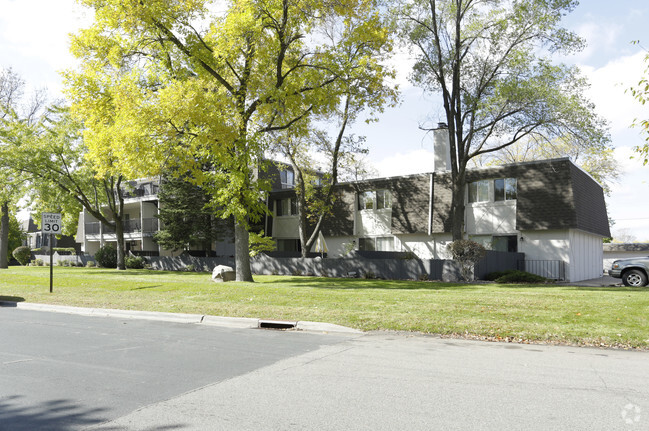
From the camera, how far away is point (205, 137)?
62.8 ft

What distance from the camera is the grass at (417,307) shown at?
386 inches

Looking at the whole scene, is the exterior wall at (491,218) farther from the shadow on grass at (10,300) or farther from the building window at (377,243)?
the shadow on grass at (10,300)

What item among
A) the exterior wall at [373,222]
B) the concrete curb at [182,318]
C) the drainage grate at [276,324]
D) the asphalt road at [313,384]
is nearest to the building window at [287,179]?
the exterior wall at [373,222]

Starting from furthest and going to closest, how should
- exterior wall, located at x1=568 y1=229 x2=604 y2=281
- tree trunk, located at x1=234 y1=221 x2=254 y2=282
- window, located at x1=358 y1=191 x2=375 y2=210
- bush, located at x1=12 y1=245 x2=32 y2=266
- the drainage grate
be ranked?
bush, located at x1=12 y1=245 x2=32 y2=266 < window, located at x1=358 y1=191 x2=375 y2=210 < exterior wall, located at x1=568 y1=229 x2=604 y2=281 < tree trunk, located at x1=234 y1=221 x2=254 y2=282 < the drainage grate

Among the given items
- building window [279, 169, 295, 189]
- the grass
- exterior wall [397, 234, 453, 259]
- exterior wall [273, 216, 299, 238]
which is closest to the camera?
the grass

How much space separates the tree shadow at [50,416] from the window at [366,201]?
2789 centimetres

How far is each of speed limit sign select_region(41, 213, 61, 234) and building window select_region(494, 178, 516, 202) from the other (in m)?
21.6

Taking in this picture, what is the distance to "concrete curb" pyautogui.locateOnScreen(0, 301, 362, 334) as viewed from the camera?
10.9 m

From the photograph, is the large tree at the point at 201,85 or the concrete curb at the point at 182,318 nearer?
the concrete curb at the point at 182,318

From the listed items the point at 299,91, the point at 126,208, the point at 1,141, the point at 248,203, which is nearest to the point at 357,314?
the point at 248,203

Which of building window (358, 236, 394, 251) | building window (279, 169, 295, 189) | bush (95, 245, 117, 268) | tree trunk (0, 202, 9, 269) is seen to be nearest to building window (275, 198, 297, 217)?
building window (358, 236, 394, 251)

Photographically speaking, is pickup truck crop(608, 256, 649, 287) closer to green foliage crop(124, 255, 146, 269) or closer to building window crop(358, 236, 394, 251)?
building window crop(358, 236, 394, 251)

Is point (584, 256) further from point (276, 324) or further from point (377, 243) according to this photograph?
point (276, 324)

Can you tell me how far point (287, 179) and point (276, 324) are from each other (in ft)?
115
